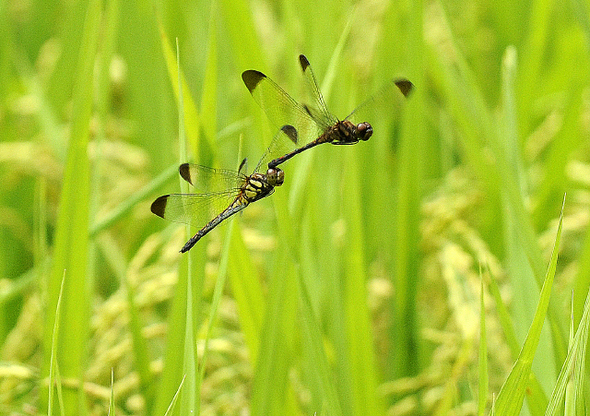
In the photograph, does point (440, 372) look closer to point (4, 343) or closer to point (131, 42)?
point (4, 343)

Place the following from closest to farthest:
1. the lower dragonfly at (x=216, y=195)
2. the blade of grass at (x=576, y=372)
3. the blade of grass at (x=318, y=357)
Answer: the blade of grass at (x=576, y=372) → the blade of grass at (x=318, y=357) → the lower dragonfly at (x=216, y=195)

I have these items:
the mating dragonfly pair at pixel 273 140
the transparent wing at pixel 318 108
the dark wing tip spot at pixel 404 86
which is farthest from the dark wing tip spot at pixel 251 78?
the dark wing tip spot at pixel 404 86

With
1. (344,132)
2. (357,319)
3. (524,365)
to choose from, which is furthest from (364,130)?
(524,365)

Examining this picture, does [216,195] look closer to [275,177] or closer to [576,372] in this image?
[275,177]

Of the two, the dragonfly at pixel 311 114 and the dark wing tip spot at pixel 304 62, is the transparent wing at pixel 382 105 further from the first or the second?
the dark wing tip spot at pixel 304 62

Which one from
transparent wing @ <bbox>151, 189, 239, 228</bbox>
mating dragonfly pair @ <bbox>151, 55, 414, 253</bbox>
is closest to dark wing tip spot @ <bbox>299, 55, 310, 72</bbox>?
mating dragonfly pair @ <bbox>151, 55, 414, 253</bbox>

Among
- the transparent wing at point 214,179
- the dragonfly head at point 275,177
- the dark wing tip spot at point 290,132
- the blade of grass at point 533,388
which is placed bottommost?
the blade of grass at point 533,388

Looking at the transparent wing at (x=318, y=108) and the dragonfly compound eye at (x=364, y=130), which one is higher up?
the transparent wing at (x=318, y=108)

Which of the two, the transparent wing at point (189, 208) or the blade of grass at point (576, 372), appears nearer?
the blade of grass at point (576, 372)
